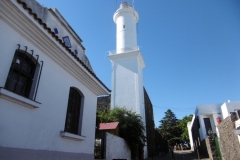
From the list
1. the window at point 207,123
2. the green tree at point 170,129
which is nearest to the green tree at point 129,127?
the window at point 207,123

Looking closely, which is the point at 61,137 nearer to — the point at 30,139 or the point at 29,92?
the point at 30,139

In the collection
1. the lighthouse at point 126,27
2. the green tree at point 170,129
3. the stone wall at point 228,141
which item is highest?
the lighthouse at point 126,27

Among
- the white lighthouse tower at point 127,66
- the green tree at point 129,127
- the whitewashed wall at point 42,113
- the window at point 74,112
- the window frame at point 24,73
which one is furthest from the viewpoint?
the white lighthouse tower at point 127,66

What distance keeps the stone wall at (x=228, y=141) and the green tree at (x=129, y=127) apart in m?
5.35

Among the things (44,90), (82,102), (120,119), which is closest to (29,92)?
(44,90)

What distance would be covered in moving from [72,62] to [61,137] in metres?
2.31

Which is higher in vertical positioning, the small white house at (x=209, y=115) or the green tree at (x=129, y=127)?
the small white house at (x=209, y=115)

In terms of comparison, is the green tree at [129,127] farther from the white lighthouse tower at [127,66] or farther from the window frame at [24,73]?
the window frame at [24,73]

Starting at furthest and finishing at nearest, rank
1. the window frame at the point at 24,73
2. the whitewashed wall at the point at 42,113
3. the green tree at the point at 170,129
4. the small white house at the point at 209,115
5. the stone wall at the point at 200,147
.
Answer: the green tree at the point at 170,129 → the small white house at the point at 209,115 → the stone wall at the point at 200,147 → the window frame at the point at 24,73 → the whitewashed wall at the point at 42,113

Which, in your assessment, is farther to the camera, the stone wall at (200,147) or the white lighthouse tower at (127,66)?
the white lighthouse tower at (127,66)

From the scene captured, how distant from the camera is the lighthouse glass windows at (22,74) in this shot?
3926mm

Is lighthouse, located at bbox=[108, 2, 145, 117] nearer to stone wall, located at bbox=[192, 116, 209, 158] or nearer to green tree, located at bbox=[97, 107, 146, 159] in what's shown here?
green tree, located at bbox=[97, 107, 146, 159]

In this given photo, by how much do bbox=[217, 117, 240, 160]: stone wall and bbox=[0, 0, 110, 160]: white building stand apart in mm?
7961

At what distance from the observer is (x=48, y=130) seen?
182 inches
